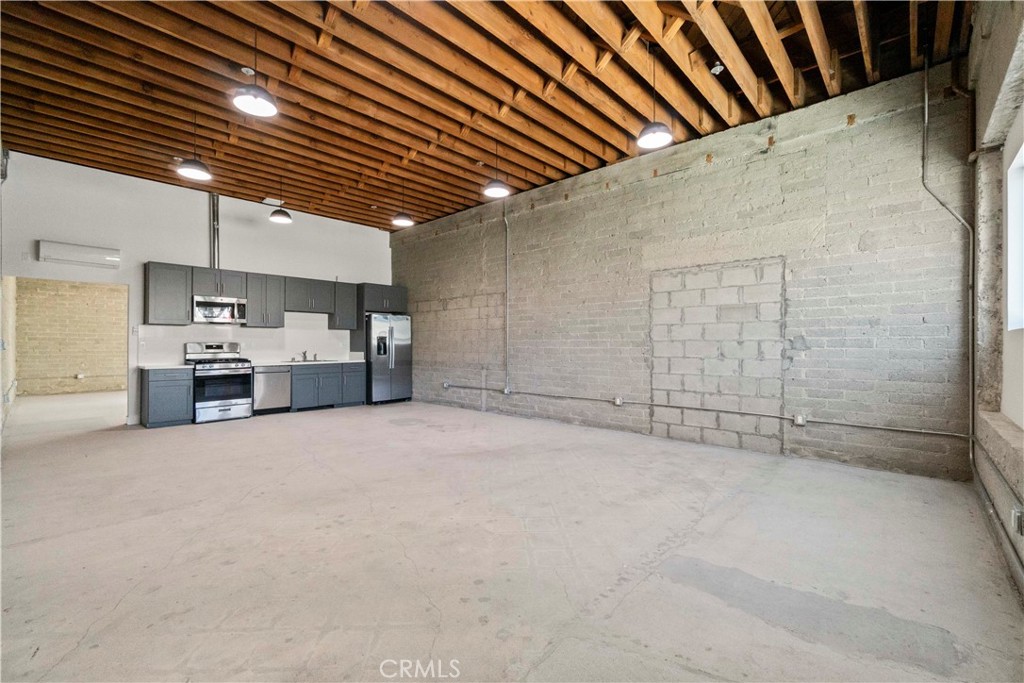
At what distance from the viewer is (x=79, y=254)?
19.6 feet

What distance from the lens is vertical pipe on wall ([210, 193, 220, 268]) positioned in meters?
7.12

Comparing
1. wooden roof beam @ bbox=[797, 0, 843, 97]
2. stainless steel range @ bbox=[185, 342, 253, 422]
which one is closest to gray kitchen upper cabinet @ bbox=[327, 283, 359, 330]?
stainless steel range @ bbox=[185, 342, 253, 422]

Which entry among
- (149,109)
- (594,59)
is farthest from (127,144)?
(594,59)

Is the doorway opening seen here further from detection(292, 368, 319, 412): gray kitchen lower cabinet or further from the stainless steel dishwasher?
detection(292, 368, 319, 412): gray kitchen lower cabinet

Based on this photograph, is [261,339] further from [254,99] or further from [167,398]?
[254,99]

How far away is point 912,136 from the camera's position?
153 inches

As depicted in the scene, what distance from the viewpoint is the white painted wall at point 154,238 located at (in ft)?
18.8

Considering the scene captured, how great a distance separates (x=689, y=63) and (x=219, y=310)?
7183mm

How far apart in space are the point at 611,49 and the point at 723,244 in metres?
2.39

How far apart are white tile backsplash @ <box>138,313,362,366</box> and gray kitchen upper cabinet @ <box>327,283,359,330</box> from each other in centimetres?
23

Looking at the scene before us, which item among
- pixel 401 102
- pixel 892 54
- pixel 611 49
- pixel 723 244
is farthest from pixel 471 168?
pixel 892 54

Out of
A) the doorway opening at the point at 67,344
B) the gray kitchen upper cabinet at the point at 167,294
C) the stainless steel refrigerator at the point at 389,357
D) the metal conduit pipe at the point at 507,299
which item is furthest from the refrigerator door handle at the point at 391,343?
the doorway opening at the point at 67,344

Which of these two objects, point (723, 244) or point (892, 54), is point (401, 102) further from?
point (892, 54)

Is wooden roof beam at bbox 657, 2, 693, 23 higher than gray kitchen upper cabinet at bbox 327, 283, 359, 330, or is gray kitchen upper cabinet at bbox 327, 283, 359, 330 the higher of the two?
wooden roof beam at bbox 657, 2, 693, 23
